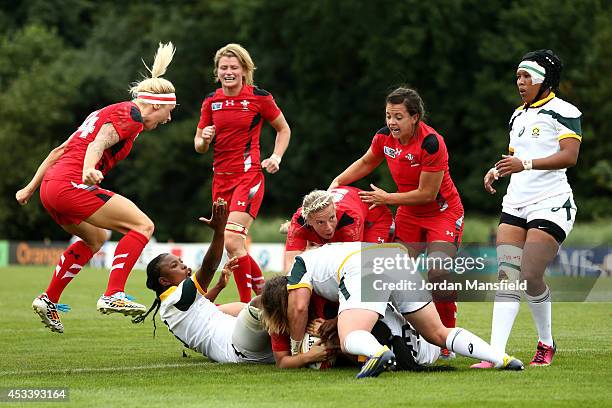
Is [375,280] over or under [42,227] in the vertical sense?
over

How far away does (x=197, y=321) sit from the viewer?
9.12 m

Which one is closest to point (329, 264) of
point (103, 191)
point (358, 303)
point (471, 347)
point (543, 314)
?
point (358, 303)

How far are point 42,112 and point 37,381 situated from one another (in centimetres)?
4035

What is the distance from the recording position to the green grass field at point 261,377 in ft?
22.8

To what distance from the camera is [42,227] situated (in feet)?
153

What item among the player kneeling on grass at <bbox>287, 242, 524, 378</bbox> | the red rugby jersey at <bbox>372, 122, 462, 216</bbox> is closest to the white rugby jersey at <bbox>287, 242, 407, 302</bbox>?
the player kneeling on grass at <bbox>287, 242, 524, 378</bbox>

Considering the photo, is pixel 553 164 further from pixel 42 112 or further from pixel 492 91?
pixel 42 112

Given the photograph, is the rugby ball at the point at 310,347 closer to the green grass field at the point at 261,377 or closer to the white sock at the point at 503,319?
the green grass field at the point at 261,377

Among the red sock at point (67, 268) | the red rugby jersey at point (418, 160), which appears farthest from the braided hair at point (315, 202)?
the red sock at point (67, 268)

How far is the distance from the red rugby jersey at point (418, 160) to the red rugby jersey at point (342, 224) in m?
0.43

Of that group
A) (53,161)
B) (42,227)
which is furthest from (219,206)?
(42,227)

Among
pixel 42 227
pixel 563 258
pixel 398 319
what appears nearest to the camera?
pixel 398 319

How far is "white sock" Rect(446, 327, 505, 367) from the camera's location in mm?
8062

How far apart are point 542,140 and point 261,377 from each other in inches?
116
